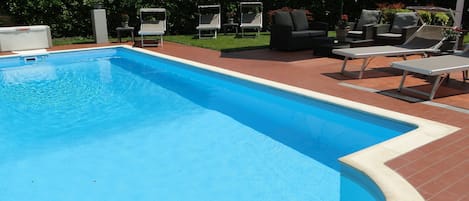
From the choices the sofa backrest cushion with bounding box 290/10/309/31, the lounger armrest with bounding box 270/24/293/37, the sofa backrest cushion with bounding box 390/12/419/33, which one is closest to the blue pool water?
the lounger armrest with bounding box 270/24/293/37

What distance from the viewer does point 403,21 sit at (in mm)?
9406

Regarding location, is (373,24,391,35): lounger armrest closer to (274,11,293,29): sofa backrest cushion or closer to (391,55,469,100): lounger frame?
(274,11,293,29): sofa backrest cushion

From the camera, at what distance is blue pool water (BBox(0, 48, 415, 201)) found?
394 centimetres

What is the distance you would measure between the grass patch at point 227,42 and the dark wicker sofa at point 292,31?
922 mm

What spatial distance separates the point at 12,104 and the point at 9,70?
2871 millimetres

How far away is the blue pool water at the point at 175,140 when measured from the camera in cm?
394

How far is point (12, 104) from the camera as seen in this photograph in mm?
A: 6691

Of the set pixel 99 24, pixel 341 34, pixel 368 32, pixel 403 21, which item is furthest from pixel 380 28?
pixel 99 24

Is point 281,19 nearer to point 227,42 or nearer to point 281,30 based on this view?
point 281,30

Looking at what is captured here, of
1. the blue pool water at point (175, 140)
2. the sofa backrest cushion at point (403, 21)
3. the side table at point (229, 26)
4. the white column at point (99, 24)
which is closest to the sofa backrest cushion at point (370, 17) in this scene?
the sofa backrest cushion at point (403, 21)

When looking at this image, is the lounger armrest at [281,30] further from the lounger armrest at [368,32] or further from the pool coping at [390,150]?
the pool coping at [390,150]

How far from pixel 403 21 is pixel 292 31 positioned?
2.64 m

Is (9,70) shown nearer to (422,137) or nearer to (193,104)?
(193,104)

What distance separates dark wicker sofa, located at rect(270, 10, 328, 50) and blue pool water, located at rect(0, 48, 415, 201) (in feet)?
9.23
